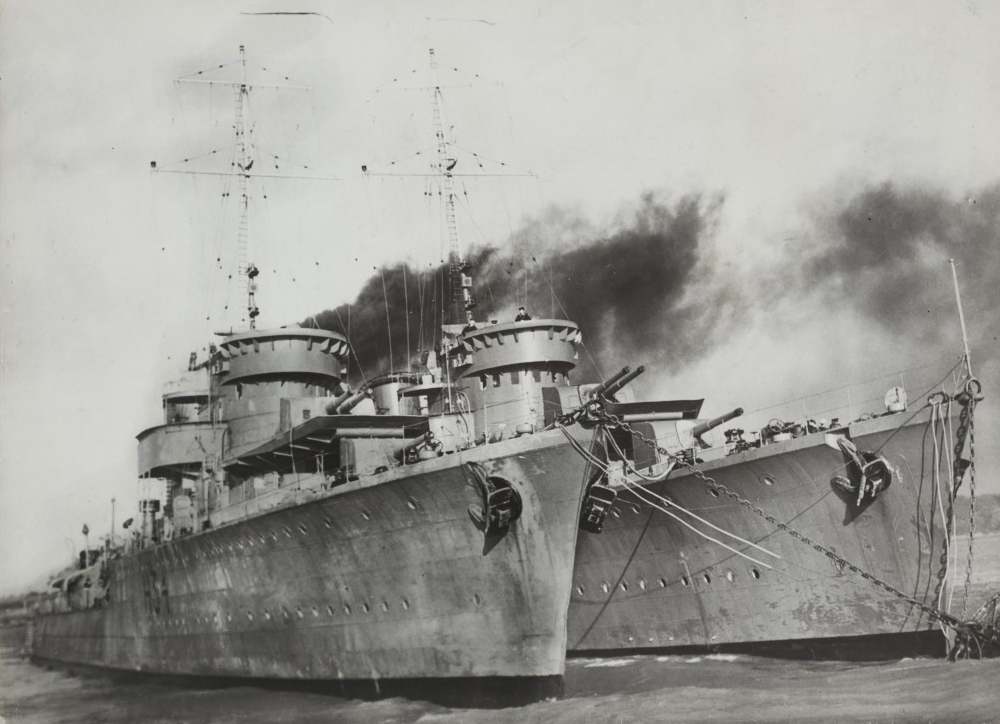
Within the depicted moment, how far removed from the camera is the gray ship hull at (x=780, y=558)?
42.4ft

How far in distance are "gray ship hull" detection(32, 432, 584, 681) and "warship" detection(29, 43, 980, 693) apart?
0.11 ft

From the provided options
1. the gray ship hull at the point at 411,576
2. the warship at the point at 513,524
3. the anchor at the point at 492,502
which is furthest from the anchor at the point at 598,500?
the anchor at the point at 492,502

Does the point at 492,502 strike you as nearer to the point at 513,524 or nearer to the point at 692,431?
the point at 513,524

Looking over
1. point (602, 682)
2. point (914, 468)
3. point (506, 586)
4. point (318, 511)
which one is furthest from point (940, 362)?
point (318, 511)

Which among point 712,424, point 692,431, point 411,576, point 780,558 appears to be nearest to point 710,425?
point 712,424

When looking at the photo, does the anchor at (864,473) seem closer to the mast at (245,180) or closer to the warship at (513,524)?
the warship at (513,524)

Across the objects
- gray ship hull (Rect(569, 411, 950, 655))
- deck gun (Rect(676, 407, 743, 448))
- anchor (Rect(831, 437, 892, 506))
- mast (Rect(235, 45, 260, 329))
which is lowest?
gray ship hull (Rect(569, 411, 950, 655))

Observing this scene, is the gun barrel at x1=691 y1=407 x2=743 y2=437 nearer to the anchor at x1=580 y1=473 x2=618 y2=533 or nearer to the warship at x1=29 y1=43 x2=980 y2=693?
the warship at x1=29 y1=43 x2=980 y2=693

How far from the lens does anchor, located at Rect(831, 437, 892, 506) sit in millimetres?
12523

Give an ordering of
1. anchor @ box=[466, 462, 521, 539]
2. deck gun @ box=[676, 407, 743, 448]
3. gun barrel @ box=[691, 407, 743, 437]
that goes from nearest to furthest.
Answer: anchor @ box=[466, 462, 521, 539], gun barrel @ box=[691, 407, 743, 437], deck gun @ box=[676, 407, 743, 448]

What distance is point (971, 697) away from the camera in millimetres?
10258

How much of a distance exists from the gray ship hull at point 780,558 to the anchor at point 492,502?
4514 millimetres

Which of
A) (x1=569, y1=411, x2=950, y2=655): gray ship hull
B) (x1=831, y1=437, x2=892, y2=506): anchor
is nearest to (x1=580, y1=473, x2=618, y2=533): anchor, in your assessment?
(x1=569, y1=411, x2=950, y2=655): gray ship hull

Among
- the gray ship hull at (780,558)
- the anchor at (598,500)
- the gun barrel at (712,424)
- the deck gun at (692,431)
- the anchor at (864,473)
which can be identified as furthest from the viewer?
the deck gun at (692,431)
